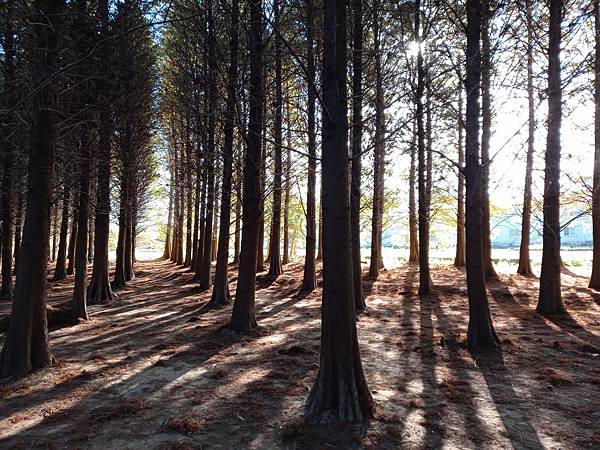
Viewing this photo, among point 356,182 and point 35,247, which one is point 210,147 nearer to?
point 356,182

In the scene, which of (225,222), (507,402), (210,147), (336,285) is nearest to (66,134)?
(225,222)

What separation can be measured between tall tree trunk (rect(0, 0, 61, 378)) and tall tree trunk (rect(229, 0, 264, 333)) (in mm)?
3323

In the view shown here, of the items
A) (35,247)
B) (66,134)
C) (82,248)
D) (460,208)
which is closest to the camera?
(35,247)

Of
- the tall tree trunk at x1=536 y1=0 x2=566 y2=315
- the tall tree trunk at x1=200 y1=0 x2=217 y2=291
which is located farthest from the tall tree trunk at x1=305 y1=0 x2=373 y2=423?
the tall tree trunk at x1=536 y1=0 x2=566 y2=315

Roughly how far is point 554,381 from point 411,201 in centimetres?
1326

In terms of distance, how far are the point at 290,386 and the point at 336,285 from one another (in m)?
1.73

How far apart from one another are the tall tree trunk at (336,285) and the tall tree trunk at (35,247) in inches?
154

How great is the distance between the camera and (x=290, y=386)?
504 cm

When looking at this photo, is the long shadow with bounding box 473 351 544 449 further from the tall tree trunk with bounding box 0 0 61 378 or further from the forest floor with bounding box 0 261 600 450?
the tall tree trunk with bounding box 0 0 61 378

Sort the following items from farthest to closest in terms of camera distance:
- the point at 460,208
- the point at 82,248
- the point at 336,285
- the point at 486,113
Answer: the point at 460,208 < the point at 82,248 < the point at 486,113 < the point at 336,285

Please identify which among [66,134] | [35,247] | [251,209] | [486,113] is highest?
[486,113]

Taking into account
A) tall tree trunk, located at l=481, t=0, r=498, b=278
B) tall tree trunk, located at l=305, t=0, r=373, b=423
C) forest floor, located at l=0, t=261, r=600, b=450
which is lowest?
forest floor, located at l=0, t=261, r=600, b=450

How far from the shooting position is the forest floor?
3734 millimetres

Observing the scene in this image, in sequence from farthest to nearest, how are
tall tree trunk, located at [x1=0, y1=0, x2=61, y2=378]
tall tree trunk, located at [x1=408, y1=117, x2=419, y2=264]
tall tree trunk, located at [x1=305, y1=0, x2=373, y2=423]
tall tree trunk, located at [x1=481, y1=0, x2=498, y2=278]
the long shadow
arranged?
tall tree trunk, located at [x1=408, y1=117, x2=419, y2=264], tall tree trunk, located at [x1=481, y1=0, x2=498, y2=278], tall tree trunk, located at [x1=0, y1=0, x2=61, y2=378], tall tree trunk, located at [x1=305, y1=0, x2=373, y2=423], the long shadow
